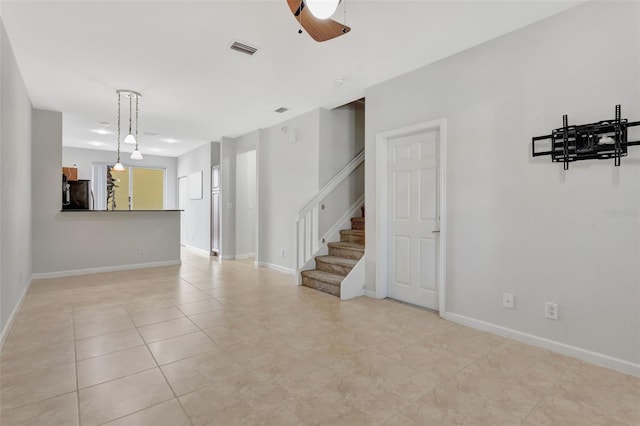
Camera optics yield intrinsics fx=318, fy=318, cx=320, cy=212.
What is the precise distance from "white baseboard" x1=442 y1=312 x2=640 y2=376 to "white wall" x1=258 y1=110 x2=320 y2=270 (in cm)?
279

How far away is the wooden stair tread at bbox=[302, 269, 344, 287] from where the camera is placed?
4207mm

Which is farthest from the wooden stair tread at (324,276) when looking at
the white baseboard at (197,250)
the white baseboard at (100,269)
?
the white baseboard at (197,250)

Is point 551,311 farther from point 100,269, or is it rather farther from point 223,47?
point 100,269

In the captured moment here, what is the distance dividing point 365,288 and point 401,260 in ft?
2.11

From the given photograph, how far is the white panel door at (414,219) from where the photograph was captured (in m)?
3.55

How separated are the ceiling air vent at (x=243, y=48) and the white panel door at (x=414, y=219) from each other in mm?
1864

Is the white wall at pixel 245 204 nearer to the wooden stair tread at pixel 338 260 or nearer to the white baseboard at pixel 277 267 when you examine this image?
the white baseboard at pixel 277 267

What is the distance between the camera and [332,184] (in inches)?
196

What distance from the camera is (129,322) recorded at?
318 centimetres

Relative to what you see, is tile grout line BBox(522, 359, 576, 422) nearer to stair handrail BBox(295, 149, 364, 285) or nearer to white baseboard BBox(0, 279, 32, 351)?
A: stair handrail BBox(295, 149, 364, 285)

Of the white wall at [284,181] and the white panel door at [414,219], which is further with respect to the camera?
the white wall at [284,181]

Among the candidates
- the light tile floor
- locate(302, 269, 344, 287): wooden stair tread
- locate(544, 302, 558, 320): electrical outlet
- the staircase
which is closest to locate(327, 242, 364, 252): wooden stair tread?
the staircase

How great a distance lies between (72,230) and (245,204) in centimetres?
323

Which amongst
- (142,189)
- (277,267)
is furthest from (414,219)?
(142,189)
